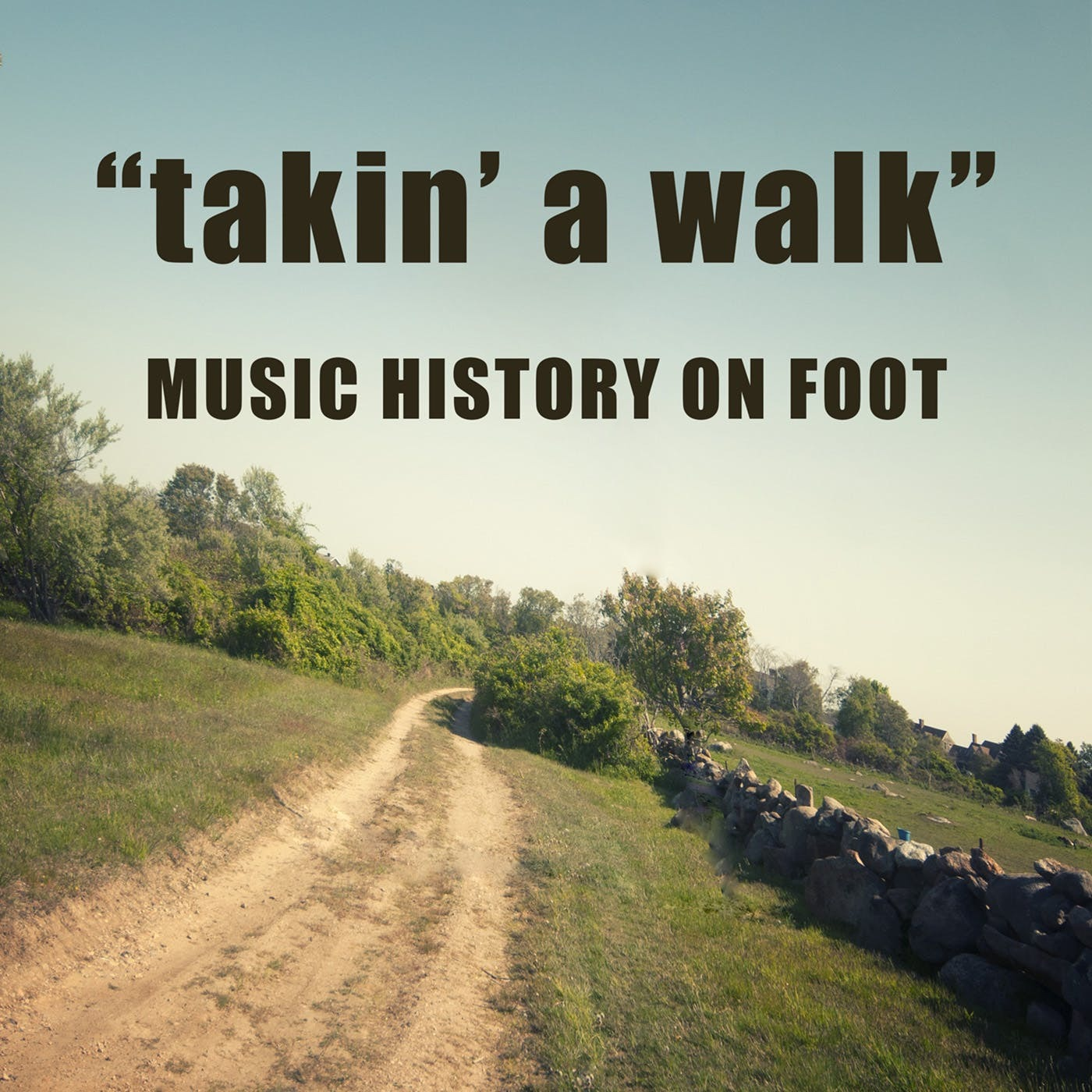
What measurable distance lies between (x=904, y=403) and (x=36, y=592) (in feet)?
112

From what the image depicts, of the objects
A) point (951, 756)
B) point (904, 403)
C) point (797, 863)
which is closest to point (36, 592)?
point (797, 863)

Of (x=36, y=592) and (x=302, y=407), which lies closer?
(x=302, y=407)

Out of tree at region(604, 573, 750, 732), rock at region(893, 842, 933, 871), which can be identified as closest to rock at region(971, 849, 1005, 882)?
rock at region(893, 842, 933, 871)

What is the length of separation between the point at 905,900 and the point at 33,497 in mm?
34082

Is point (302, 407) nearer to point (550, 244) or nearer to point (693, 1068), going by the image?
point (550, 244)

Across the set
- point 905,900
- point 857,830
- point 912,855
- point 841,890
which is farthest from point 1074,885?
point 857,830

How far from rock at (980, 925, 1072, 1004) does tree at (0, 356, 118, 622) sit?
3277 cm

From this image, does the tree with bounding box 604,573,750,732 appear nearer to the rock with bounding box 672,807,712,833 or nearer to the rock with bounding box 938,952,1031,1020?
the rock with bounding box 672,807,712,833

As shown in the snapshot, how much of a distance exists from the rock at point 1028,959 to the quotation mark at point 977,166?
48.4ft

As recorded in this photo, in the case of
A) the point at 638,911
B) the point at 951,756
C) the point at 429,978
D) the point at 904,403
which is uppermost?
the point at 904,403

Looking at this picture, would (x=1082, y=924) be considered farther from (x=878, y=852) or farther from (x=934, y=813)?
(x=934, y=813)

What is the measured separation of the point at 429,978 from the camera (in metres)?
7.65

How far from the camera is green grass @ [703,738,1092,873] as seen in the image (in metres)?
29.6

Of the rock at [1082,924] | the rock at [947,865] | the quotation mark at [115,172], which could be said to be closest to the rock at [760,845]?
the rock at [947,865]
